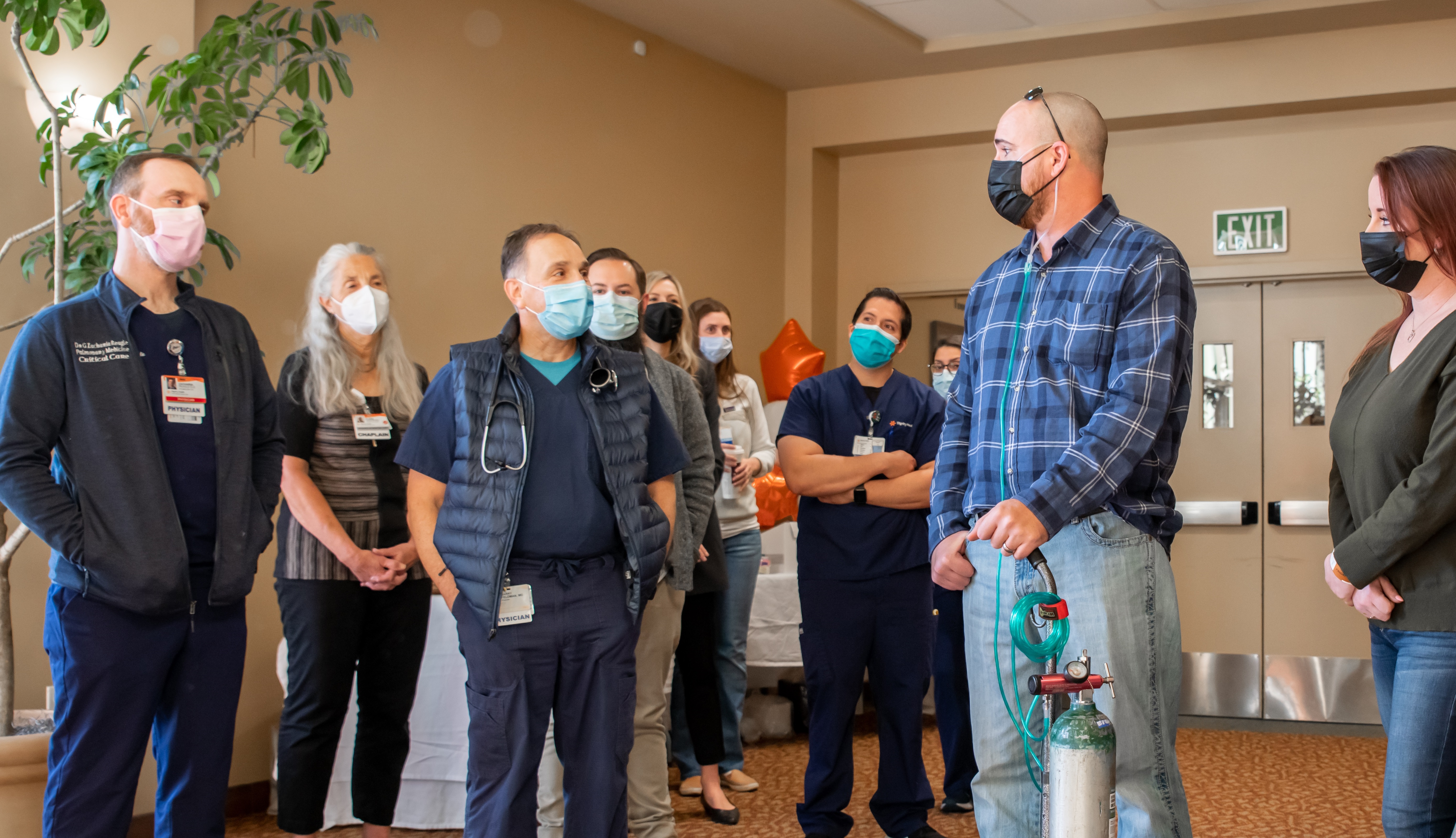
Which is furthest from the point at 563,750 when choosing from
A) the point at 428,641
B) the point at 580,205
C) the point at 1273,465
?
the point at 1273,465

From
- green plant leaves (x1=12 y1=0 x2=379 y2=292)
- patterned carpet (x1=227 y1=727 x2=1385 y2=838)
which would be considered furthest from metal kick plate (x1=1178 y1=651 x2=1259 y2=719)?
green plant leaves (x1=12 y1=0 x2=379 y2=292)

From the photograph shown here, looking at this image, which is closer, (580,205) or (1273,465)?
(580,205)

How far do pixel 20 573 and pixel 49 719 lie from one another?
57cm

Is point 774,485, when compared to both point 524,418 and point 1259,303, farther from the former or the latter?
point 1259,303

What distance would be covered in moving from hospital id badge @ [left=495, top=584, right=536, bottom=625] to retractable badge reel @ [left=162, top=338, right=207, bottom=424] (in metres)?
0.73

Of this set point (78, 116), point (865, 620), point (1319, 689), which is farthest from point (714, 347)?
point (1319, 689)

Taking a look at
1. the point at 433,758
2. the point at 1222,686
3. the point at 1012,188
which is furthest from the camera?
the point at 1222,686

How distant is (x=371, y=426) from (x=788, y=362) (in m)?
3.37

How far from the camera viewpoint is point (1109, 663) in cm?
188

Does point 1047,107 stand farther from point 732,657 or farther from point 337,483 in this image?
point 732,657

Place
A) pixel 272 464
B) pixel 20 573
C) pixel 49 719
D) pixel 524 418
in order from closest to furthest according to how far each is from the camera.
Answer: pixel 524 418
pixel 272 464
pixel 49 719
pixel 20 573

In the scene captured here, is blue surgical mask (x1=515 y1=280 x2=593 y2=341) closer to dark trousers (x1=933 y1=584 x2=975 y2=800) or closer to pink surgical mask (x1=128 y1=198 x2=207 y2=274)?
pink surgical mask (x1=128 y1=198 x2=207 y2=274)

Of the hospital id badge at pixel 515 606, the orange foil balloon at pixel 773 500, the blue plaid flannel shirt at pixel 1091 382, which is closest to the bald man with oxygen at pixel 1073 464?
the blue plaid flannel shirt at pixel 1091 382

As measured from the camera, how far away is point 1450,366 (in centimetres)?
197
